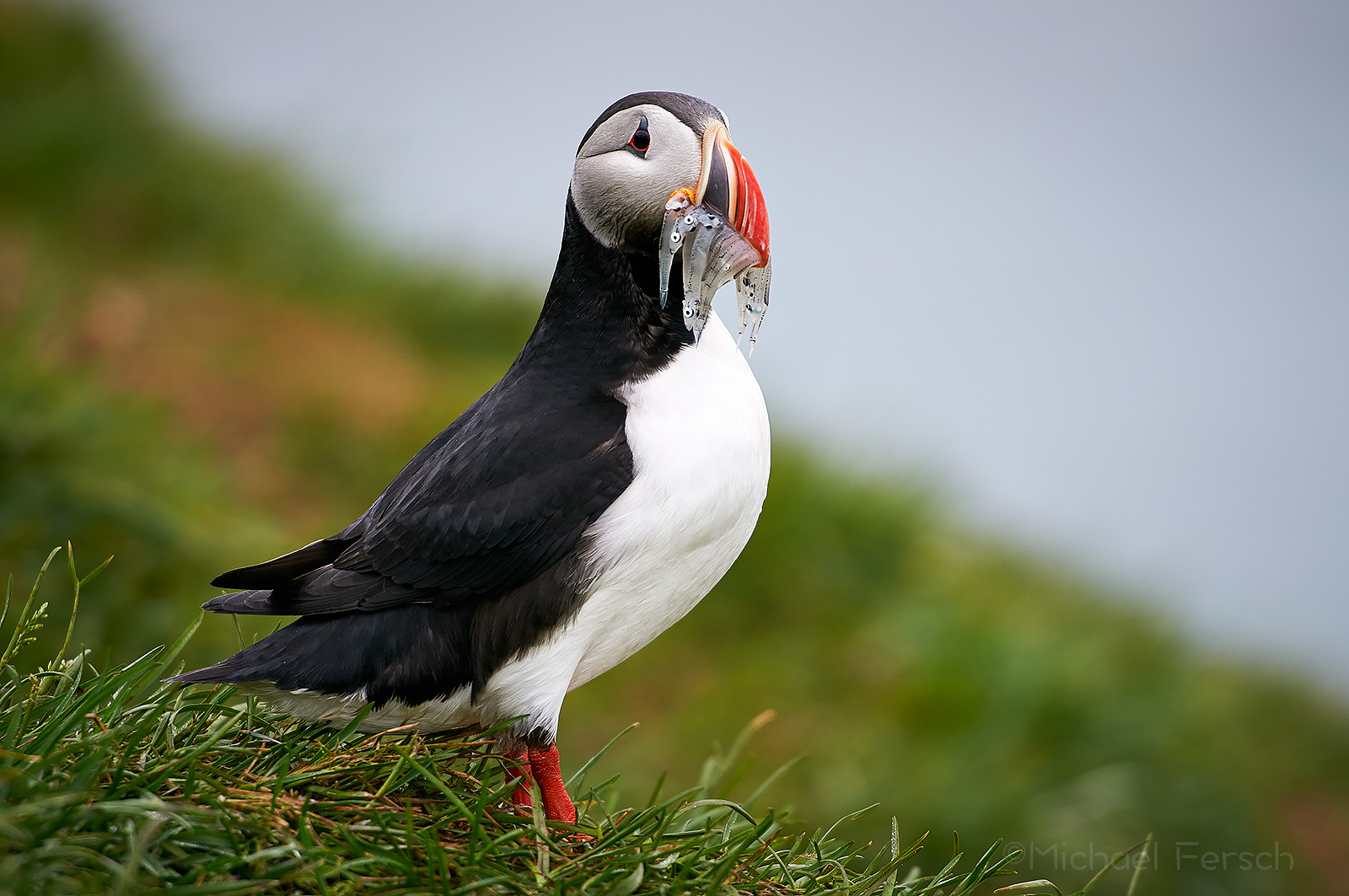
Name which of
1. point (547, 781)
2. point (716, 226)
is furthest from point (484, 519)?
point (716, 226)

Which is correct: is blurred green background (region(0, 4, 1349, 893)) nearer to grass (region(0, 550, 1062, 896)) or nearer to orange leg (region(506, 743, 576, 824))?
grass (region(0, 550, 1062, 896))

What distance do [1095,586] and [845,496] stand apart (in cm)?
336

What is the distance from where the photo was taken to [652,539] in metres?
2.48

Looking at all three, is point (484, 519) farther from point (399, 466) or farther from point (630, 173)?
point (399, 466)

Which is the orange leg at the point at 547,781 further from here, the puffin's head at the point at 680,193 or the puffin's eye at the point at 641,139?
the puffin's eye at the point at 641,139

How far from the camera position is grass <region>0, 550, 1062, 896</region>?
1.94 metres

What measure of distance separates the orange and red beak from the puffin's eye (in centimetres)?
14

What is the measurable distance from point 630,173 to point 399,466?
4.11 m

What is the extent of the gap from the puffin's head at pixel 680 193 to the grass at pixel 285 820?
125cm

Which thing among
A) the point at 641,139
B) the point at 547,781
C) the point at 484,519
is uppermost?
the point at 641,139

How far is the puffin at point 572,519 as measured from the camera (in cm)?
248

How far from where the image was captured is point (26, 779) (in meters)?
1.97

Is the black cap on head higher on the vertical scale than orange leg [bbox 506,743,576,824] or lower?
higher

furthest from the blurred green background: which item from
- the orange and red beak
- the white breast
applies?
the orange and red beak
